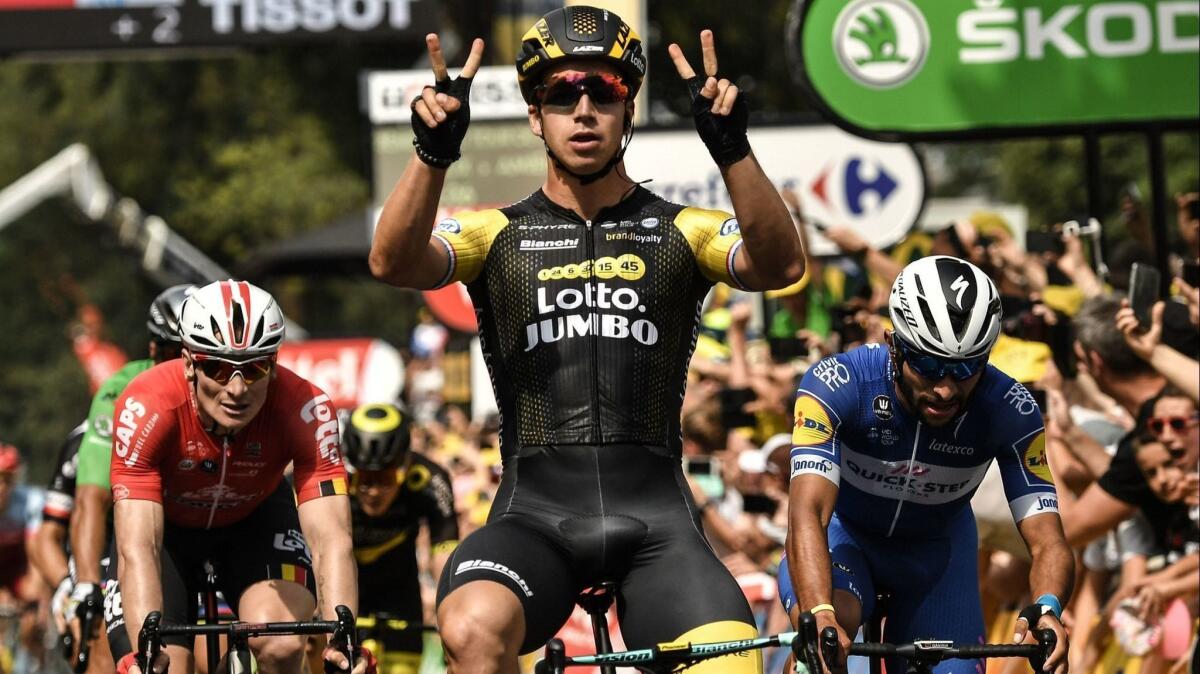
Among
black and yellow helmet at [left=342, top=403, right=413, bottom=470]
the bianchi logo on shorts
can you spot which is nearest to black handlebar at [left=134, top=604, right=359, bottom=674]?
the bianchi logo on shorts

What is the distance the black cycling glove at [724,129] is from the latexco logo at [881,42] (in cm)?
497

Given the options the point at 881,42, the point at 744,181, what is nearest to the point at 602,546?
the point at 744,181

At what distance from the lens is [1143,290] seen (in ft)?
31.8

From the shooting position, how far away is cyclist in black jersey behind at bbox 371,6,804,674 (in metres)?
6.04

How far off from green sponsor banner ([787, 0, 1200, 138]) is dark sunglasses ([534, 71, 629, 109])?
4636 mm

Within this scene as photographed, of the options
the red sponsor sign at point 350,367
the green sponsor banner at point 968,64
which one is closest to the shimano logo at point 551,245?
the green sponsor banner at point 968,64

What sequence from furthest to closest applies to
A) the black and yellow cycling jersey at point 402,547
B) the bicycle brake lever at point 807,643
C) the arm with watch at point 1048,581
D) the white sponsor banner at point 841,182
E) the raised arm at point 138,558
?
the white sponsor banner at point 841,182
the black and yellow cycling jersey at point 402,547
the raised arm at point 138,558
the arm with watch at point 1048,581
the bicycle brake lever at point 807,643

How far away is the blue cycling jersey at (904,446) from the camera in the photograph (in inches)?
263

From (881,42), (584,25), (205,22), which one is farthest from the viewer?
(205,22)

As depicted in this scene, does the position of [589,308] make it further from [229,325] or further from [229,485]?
[229,485]

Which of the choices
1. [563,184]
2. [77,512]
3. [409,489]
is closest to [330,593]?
[563,184]

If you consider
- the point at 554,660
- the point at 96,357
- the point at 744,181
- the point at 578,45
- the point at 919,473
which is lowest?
the point at 554,660

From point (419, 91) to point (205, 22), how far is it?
1937mm

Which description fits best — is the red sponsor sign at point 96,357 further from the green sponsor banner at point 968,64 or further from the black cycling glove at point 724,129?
the black cycling glove at point 724,129
